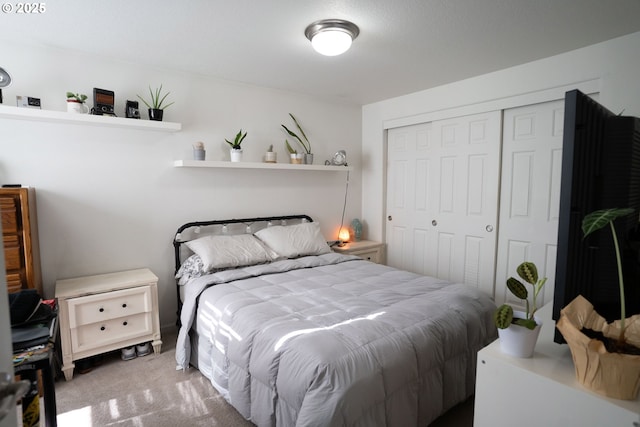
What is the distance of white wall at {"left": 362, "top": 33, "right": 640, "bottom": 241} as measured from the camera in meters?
2.50

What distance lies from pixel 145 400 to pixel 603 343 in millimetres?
2429

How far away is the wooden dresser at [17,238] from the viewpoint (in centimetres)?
211

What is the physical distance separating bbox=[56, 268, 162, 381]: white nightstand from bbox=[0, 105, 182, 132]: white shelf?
1224 millimetres

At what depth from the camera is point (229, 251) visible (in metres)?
3.01

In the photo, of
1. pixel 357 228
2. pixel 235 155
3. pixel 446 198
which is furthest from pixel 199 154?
pixel 446 198

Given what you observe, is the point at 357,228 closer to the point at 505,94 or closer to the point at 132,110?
the point at 505,94

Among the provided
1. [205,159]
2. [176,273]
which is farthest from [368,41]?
[176,273]

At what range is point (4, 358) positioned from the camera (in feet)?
2.12

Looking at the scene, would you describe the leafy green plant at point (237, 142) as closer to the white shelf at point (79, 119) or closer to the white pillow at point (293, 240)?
the white shelf at point (79, 119)

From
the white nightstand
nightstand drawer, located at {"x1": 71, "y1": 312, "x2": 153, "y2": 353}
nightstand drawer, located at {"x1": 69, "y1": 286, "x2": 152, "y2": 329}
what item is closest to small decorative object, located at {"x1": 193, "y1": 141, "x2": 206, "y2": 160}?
the white nightstand

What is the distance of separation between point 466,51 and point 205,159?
8.11ft

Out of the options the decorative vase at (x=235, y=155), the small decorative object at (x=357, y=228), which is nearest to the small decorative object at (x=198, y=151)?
the decorative vase at (x=235, y=155)

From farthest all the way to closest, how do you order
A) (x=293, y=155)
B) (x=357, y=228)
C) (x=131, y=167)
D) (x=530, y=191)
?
(x=357, y=228) → (x=293, y=155) → (x=530, y=191) → (x=131, y=167)

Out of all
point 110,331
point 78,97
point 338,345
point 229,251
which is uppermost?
point 78,97
